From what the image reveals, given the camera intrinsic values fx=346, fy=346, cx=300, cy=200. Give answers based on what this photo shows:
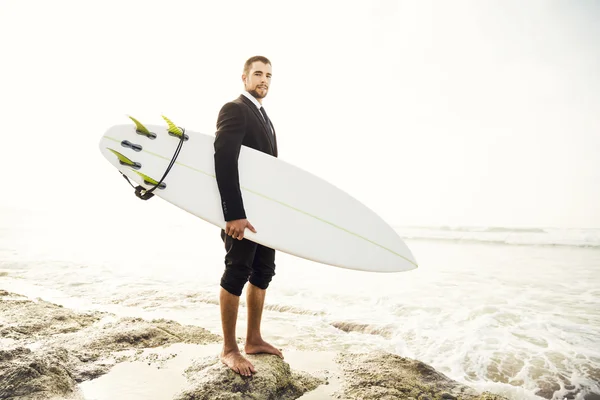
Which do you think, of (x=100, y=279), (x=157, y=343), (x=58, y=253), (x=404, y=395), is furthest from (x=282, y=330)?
(x=58, y=253)

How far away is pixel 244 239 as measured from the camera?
A: 73.2 inches

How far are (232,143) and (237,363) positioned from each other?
3.64 feet

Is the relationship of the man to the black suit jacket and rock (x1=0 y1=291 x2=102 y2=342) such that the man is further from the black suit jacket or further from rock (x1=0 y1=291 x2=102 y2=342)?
rock (x1=0 y1=291 x2=102 y2=342)

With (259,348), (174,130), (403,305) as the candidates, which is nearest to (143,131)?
(174,130)

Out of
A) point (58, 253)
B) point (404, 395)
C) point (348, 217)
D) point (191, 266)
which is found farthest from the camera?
point (58, 253)

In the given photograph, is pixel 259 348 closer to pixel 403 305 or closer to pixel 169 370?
pixel 169 370

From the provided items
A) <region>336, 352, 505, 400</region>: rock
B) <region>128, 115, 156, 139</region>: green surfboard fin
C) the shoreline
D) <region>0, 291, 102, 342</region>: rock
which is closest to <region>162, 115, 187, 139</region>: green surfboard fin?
<region>128, 115, 156, 139</region>: green surfboard fin

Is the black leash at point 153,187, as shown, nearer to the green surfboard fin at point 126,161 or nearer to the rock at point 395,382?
the green surfboard fin at point 126,161

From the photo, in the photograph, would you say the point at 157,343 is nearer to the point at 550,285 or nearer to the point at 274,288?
the point at 274,288

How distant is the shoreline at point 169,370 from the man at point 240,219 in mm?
126

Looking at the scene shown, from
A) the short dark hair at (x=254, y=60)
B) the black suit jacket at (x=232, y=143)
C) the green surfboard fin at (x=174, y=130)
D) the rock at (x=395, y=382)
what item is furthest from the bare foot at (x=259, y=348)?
the short dark hair at (x=254, y=60)

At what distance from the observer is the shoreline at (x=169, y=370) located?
158 centimetres

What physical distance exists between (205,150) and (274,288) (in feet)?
9.53

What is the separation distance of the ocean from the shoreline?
365 millimetres
